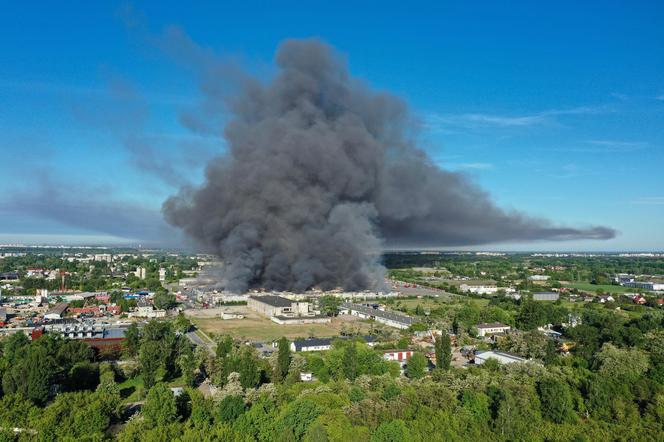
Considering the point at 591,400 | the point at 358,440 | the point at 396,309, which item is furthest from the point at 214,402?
the point at 396,309

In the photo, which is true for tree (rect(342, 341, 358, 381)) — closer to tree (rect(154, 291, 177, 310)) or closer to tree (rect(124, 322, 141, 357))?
tree (rect(124, 322, 141, 357))

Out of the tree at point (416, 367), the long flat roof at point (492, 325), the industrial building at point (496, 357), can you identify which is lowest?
the long flat roof at point (492, 325)

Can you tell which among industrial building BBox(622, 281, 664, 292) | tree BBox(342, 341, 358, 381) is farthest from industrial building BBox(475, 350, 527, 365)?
industrial building BBox(622, 281, 664, 292)

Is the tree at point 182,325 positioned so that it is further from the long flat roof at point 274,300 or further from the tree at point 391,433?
the tree at point 391,433

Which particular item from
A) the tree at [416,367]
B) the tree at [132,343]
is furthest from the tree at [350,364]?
the tree at [132,343]

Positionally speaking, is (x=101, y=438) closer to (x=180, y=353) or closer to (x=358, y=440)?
(x=358, y=440)

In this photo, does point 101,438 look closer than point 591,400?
Yes
